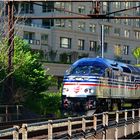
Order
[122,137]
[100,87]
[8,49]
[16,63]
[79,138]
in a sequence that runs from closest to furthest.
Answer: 1. [79,138]
2. [122,137]
3. [100,87]
4. [8,49]
5. [16,63]

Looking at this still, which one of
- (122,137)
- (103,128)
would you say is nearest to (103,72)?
(122,137)

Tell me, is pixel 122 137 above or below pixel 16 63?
below

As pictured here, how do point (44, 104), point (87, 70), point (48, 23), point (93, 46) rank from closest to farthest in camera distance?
point (87, 70)
point (44, 104)
point (48, 23)
point (93, 46)

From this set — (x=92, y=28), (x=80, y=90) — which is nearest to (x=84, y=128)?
(x=80, y=90)

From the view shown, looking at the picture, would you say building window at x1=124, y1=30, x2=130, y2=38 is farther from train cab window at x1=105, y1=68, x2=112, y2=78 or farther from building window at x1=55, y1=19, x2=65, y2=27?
train cab window at x1=105, y1=68, x2=112, y2=78

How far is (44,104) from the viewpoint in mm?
42812

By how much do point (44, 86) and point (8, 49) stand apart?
11.7 meters

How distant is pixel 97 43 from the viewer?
299 feet

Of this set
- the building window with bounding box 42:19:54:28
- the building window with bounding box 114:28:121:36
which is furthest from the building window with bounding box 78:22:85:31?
the building window with bounding box 114:28:121:36

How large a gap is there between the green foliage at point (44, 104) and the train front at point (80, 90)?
9.98m

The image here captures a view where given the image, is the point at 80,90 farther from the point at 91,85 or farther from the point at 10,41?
the point at 10,41

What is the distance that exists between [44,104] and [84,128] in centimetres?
2638

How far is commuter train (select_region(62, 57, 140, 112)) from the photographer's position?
28828 millimetres

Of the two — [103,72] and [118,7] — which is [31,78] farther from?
[118,7]
